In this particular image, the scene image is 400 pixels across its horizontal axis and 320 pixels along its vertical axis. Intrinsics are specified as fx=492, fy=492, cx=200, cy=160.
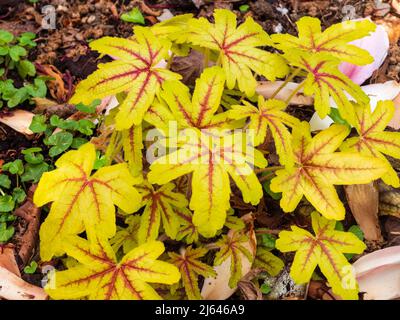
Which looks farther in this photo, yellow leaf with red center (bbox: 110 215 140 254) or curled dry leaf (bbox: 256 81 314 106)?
curled dry leaf (bbox: 256 81 314 106)

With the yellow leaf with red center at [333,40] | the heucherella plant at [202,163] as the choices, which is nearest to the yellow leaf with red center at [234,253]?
the heucherella plant at [202,163]

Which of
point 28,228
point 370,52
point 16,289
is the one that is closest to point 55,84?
point 28,228

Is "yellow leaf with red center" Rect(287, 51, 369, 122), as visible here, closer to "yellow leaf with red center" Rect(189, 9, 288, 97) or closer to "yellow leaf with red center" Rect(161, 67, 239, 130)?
"yellow leaf with red center" Rect(189, 9, 288, 97)

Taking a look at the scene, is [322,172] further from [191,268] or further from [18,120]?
[18,120]

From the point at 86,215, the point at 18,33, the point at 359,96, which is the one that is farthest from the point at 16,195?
the point at 359,96

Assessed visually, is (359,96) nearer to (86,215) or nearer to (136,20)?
(86,215)

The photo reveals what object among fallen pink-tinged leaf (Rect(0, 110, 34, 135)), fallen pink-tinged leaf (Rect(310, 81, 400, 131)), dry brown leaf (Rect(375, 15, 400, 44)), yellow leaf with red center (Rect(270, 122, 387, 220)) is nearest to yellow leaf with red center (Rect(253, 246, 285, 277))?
yellow leaf with red center (Rect(270, 122, 387, 220))
